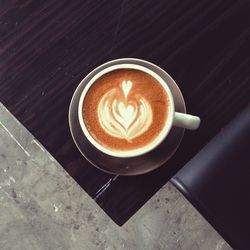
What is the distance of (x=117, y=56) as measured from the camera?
85cm

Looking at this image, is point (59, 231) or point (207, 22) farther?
point (59, 231)

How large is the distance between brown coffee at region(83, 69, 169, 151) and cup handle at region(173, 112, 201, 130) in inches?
0.8

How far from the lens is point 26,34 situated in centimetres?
85

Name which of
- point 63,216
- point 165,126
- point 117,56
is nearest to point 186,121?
point 165,126

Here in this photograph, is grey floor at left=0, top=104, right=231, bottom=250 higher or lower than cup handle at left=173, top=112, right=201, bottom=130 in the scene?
lower

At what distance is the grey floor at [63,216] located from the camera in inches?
56.3

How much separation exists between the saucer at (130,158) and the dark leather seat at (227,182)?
8 cm

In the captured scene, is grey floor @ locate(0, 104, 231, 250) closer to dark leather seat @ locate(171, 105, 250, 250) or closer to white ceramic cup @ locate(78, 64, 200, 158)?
dark leather seat @ locate(171, 105, 250, 250)

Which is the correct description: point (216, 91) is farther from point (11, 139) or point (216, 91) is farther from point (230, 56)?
point (11, 139)

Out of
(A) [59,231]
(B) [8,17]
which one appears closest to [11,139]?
(A) [59,231]

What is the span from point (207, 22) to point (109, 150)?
344 mm

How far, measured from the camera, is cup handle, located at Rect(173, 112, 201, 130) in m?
0.72

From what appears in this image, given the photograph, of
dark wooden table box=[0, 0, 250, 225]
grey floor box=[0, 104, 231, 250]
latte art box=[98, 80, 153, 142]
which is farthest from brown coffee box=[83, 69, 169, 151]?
grey floor box=[0, 104, 231, 250]

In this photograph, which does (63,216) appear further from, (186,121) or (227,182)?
(186,121)
